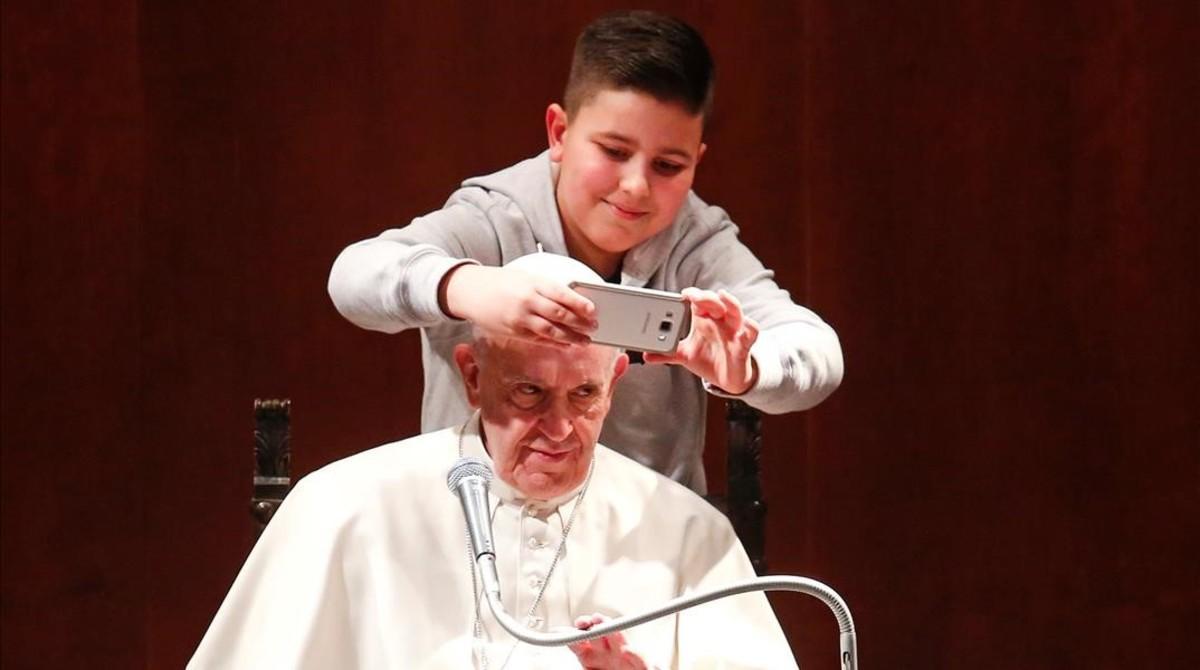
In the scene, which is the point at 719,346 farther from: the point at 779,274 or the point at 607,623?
the point at 779,274

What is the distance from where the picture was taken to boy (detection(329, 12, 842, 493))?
7.86ft

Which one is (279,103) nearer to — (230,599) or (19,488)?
(19,488)

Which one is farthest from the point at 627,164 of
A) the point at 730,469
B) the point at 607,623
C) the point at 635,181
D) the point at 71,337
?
the point at 71,337

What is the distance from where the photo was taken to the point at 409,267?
2465mm

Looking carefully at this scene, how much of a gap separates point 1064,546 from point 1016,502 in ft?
0.45

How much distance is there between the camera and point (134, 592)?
12.4 feet

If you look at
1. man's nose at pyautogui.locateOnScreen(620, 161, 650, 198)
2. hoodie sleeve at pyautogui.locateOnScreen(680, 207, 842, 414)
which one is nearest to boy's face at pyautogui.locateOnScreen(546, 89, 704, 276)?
man's nose at pyautogui.locateOnScreen(620, 161, 650, 198)

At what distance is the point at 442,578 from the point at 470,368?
0.30 m

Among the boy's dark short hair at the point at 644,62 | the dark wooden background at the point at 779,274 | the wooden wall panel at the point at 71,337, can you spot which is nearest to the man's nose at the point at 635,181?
the boy's dark short hair at the point at 644,62

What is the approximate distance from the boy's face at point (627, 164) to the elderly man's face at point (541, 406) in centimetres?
29

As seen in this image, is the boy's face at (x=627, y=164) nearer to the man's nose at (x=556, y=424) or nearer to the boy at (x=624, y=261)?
the boy at (x=624, y=261)

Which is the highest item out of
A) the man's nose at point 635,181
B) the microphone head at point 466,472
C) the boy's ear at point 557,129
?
the boy's ear at point 557,129

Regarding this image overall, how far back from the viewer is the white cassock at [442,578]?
2479 millimetres

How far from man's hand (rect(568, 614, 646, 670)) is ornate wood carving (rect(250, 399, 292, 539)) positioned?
77 cm
